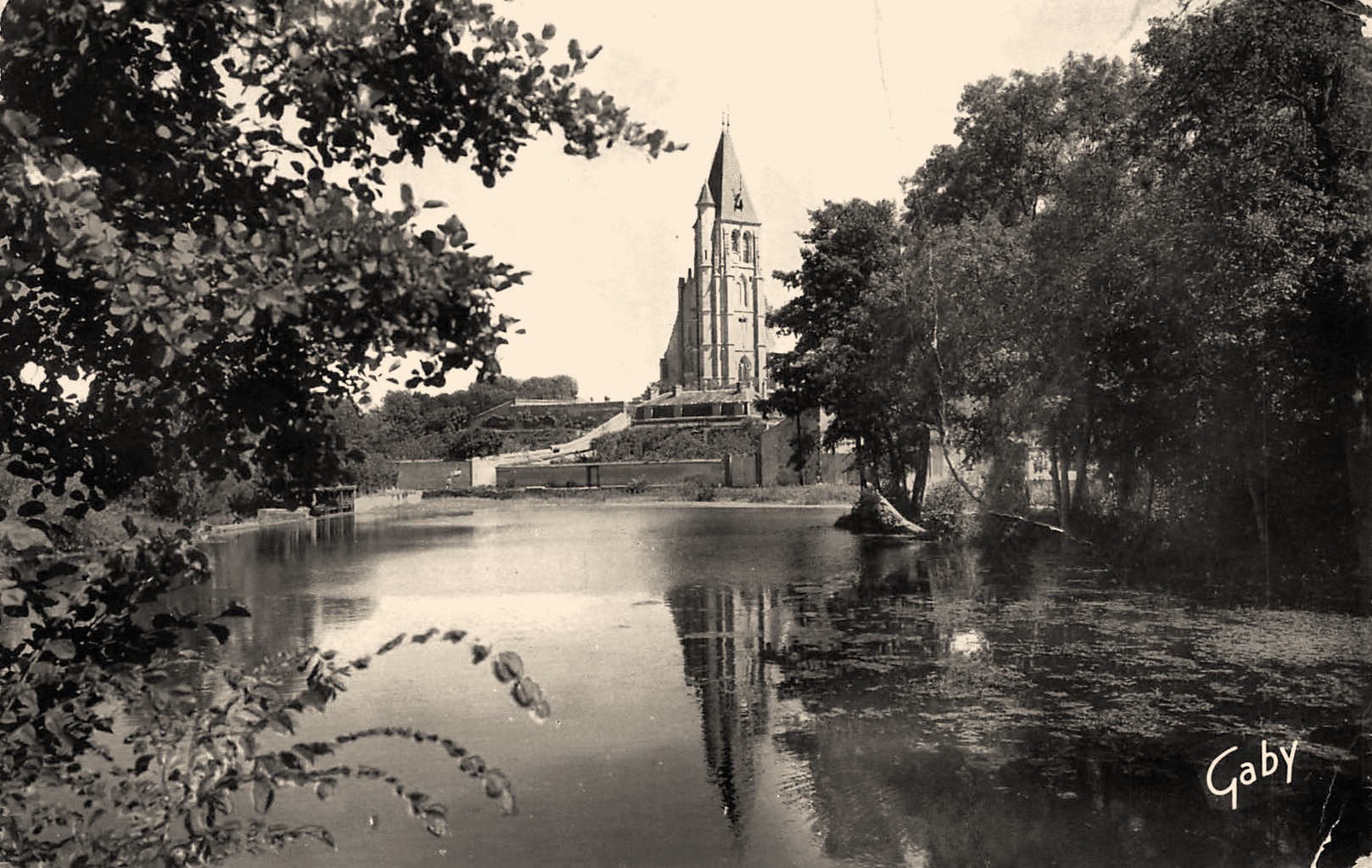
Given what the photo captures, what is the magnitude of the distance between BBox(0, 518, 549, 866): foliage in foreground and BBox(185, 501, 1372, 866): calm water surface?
1.21ft

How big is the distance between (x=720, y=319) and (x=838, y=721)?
80.3 meters

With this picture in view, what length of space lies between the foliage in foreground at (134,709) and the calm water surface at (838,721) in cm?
37

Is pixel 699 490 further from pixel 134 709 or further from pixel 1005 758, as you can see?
pixel 134 709

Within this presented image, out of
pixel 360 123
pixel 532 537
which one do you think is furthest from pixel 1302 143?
pixel 532 537

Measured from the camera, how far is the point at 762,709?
28.6 feet

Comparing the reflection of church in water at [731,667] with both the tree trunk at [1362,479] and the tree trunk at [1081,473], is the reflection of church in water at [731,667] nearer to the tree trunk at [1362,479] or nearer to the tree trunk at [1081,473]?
the tree trunk at [1081,473]

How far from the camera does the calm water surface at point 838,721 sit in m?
6.00

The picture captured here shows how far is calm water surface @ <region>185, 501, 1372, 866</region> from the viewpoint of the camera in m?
6.00

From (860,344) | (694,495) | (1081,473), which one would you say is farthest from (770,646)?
(694,495)

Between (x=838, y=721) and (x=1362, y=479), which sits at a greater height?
(x=1362, y=479)

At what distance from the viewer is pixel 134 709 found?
2.76 m

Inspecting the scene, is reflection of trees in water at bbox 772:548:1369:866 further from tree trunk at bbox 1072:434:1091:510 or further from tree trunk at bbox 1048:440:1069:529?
tree trunk at bbox 1048:440:1069:529

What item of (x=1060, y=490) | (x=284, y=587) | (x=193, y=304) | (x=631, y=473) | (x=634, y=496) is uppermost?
(x=193, y=304)

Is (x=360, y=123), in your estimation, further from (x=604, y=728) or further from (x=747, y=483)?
(x=747, y=483)
